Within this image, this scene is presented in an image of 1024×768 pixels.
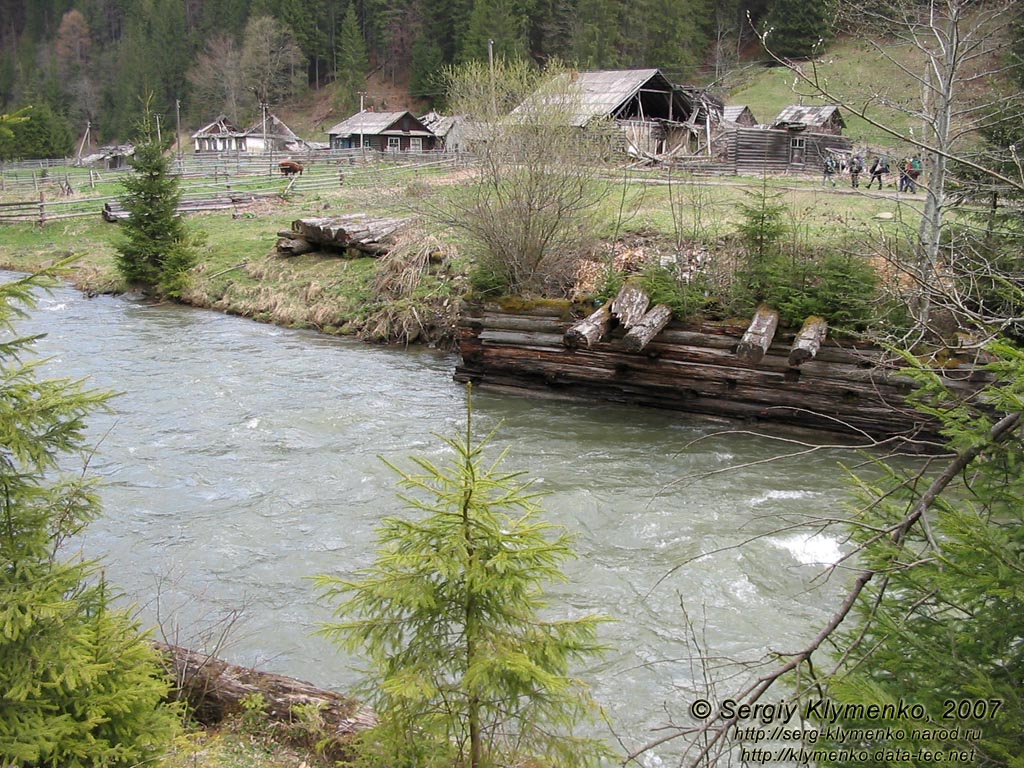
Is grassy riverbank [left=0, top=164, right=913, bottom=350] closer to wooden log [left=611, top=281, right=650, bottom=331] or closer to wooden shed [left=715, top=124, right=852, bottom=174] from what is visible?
wooden log [left=611, top=281, right=650, bottom=331]

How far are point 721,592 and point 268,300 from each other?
17.6m

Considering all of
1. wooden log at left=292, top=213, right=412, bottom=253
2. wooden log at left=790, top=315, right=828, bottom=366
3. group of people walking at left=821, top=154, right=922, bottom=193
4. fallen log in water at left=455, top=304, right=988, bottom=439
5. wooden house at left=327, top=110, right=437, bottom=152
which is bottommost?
fallen log in water at left=455, top=304, right=988, bottom=439

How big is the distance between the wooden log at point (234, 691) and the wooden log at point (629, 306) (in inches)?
346

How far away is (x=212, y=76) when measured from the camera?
3196 inches

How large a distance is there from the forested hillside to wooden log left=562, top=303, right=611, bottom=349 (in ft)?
147

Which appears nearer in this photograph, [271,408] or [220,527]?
[220,527]

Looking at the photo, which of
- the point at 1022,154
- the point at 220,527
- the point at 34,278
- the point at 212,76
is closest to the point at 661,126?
the point at 1022,154

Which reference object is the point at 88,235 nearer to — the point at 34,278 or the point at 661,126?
the point at 661,126

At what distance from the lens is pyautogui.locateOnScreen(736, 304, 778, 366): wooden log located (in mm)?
11875

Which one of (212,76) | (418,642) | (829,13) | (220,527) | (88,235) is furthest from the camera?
(212,76)

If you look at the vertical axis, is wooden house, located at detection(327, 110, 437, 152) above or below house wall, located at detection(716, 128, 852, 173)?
above

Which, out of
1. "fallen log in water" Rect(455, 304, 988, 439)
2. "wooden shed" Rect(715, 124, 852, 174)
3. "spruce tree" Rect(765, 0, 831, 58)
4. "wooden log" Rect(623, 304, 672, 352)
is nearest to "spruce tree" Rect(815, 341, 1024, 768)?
"fallen log in water" Rect(455, 304, 988, 439)

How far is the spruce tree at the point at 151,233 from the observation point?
80.4 feet

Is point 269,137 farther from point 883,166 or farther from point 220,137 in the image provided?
point 883,166
